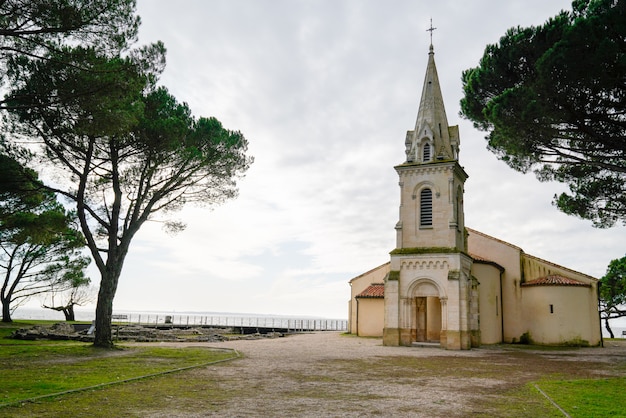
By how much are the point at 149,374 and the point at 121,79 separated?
9423 millimetres

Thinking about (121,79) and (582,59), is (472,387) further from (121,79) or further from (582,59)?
(121,79)

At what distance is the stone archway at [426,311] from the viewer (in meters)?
26.4

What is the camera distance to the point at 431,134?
1118 inches

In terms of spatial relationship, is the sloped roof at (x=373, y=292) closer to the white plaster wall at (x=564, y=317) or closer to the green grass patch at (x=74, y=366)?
the white plaster wall at (x=564, y=317)

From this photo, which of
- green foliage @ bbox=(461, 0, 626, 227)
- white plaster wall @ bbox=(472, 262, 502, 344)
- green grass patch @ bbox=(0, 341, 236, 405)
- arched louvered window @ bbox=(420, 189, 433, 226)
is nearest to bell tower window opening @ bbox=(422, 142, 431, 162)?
arched louvered window @ bbox=(420, 189, 433, 226)

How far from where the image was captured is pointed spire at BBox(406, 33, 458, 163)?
2841 cm

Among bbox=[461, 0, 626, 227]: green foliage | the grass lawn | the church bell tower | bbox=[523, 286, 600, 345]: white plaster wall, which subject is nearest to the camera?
the grass lawn

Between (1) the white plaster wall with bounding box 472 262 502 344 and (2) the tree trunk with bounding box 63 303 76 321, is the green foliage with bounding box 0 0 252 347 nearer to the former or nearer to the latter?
(1) the white plaster wall with bounding box 472 262 502 344

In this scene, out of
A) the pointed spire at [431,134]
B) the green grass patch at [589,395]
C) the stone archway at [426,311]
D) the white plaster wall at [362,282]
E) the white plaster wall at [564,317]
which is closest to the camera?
the green grass patch at [589,395]

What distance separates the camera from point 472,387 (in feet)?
39.0

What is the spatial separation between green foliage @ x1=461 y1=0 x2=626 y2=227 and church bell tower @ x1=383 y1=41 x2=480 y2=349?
319 inches

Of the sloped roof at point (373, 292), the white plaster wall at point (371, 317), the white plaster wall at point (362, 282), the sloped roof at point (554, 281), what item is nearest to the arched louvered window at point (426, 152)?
the sloped roof at point (373, 292)

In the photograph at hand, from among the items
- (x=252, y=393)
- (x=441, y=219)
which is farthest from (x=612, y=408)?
(x=441, y=219)

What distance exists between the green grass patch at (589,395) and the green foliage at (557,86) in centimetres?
691
